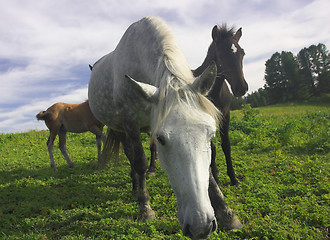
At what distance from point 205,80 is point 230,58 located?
2.18m

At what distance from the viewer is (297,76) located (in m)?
51.4

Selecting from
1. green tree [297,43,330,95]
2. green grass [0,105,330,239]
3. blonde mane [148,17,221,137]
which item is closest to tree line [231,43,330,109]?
green tree [297,43,330,95]

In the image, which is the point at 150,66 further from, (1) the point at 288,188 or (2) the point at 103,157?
(2) the point at 103,157

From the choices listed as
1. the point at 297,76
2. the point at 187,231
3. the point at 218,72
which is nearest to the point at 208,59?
the point at 218,72

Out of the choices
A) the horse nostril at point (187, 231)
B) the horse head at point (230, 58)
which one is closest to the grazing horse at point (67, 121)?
the horse head at point (230, 58)

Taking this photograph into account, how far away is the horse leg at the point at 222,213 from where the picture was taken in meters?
2.88

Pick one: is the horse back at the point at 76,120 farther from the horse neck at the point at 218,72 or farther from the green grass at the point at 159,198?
the horse neck at the point at 218,72

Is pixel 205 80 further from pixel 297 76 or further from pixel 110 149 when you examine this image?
pixel 297 76

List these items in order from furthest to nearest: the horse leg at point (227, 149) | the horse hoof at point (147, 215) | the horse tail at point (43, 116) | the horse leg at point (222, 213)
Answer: the horse tail at point (43, 116) → the horse leg at point (227, 149) → the horse hoof at point (147, 215) → the horse leg at point (222, 213)

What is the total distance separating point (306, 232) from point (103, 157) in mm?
5017

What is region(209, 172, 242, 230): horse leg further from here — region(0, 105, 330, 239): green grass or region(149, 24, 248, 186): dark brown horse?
region(149, 24, 248, 186): dark brown horse

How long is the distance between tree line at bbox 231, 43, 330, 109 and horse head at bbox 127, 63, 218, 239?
4840 cm

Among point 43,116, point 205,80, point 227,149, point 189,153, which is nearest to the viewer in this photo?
point 189,153

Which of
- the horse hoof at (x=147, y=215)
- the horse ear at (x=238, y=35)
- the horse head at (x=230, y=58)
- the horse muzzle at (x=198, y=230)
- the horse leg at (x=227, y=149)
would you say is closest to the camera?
the horse muzzle at (x=198, y=230)
